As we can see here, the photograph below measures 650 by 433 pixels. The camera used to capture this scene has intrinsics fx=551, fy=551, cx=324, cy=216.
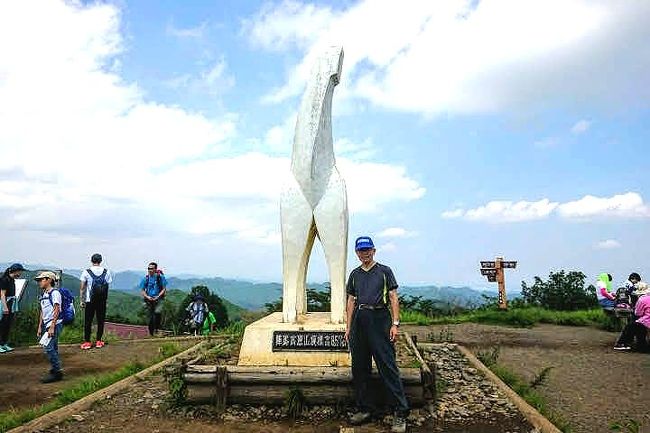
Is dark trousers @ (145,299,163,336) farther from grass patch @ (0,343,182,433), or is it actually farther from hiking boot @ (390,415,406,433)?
hiking boot @ (390,415,406,433)

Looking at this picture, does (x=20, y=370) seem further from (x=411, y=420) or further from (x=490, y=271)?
(x=490, y=271)

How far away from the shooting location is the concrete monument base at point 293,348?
19.6 ft

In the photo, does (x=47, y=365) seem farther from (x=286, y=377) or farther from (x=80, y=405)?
(x=286, y=377)

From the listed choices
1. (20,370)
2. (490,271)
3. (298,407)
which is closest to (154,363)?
(20,370)

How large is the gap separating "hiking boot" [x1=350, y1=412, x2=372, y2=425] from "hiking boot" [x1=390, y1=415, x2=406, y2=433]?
0.28 metres

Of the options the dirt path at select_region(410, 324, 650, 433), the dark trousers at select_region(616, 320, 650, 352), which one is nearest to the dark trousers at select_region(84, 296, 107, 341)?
the dirt path at select_region(410, 324, 650, 433)

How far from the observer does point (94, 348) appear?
9.11 meters

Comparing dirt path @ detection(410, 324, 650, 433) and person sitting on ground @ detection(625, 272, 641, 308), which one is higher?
person sitting on ground @ detection(625, 272, 641, 308)

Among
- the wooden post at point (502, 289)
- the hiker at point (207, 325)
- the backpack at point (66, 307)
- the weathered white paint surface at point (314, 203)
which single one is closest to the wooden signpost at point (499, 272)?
the wooden post at point (502, 289)

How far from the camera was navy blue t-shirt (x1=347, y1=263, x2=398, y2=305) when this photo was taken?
4.85 meters

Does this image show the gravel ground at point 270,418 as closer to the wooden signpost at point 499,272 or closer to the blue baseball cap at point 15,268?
the blue baseball cap at point 15,268

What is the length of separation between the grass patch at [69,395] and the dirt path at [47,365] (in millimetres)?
246

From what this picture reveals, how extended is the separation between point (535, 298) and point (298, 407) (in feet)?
42.6

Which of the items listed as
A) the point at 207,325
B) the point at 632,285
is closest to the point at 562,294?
the point at 632,285
